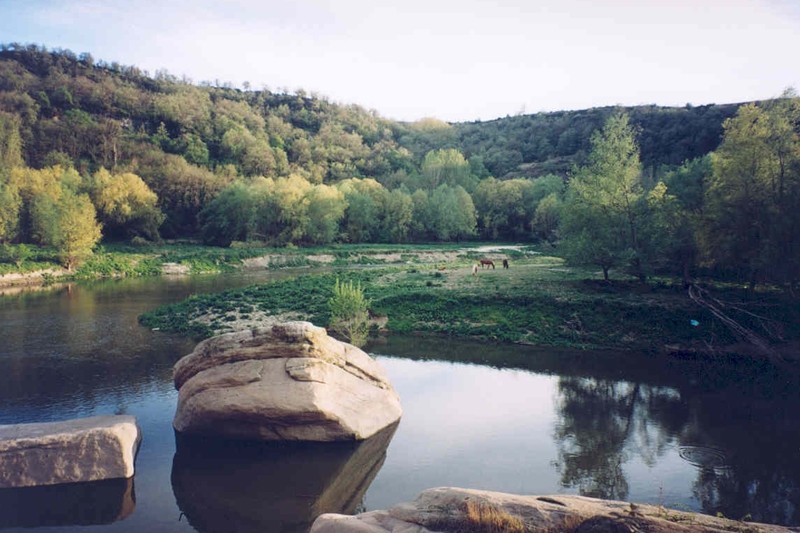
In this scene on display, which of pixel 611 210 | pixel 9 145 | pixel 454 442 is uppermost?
pixel 9 145

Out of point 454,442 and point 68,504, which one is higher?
point 68,504

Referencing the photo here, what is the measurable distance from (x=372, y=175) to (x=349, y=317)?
123 m

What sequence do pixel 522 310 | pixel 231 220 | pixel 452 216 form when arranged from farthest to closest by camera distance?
pixel 452 216 → pixel 231 220 → pixel 522 310

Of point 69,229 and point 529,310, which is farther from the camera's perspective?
point 69,229

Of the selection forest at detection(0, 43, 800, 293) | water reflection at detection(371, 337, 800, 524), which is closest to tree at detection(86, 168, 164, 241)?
forest at detection(0, 43, 800, 293)

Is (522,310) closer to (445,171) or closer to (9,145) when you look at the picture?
(9,145)

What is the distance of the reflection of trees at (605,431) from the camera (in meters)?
13.7

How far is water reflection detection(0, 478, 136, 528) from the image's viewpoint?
37.5 feet

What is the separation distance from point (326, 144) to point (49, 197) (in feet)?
341

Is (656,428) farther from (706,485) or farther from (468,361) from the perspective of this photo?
(468,361)

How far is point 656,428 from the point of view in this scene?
56.7ft

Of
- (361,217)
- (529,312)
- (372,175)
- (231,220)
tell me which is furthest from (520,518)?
(372,175)

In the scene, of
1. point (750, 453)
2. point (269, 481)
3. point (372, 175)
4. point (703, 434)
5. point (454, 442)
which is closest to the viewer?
point (269, 481)

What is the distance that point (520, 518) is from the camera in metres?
8.32
